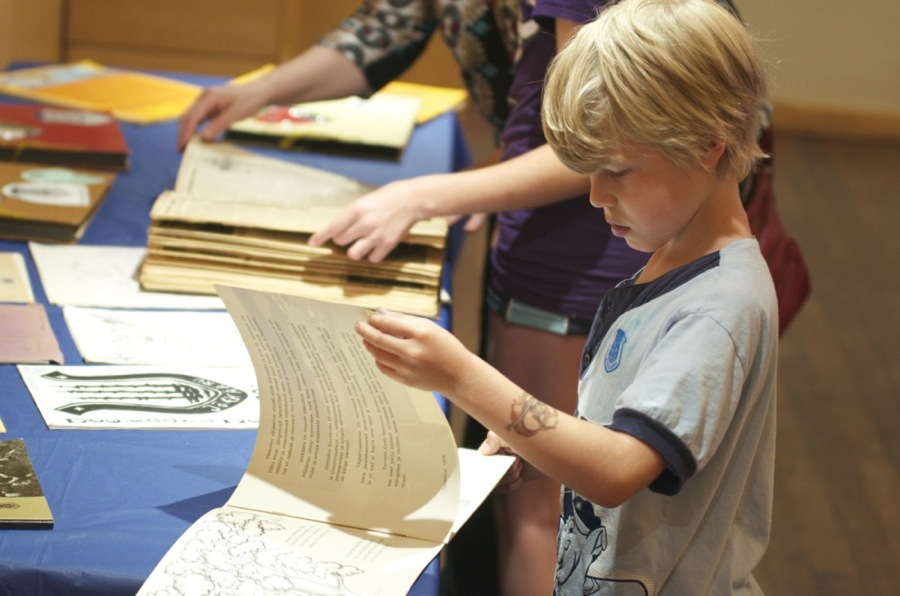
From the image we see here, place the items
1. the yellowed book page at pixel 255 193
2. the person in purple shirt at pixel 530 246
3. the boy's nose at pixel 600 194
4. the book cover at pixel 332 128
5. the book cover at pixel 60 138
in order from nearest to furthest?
the boy's nose at pixel 600 194 → the person in purple shirt at pixel 530 246 → the yellowed book page at pixel 255 193 → the book cover at pixel 60 138 → the book cover at pixel 332 128

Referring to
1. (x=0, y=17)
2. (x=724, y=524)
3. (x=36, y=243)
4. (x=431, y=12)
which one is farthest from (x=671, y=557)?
(x=0, y=17)

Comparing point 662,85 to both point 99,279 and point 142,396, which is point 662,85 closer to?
point 142,396

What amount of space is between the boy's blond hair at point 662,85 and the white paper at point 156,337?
1.84 ft

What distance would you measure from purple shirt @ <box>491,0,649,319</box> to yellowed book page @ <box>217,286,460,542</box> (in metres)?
0.47

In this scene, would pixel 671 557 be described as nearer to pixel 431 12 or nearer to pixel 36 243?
pixel 36 243

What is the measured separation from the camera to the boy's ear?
89 cm

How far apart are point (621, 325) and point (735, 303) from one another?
0.14 metres

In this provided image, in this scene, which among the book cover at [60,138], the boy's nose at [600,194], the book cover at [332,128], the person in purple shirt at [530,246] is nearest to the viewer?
the boy's nose at [600,194]

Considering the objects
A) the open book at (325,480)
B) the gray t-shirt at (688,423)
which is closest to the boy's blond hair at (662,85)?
the gray t-shirt at (688,423)

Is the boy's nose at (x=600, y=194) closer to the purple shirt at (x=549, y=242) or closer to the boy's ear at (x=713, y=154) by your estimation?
the boy's ear at (x=713, y=154)

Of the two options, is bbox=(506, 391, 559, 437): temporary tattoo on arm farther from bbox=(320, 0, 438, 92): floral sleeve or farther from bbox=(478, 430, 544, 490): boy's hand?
bbox=(320, 0, 438, 92): floral sleeve

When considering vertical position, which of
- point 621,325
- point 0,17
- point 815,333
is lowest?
point 815,333

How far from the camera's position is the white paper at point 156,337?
1273mm

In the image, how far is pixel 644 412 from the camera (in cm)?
82
